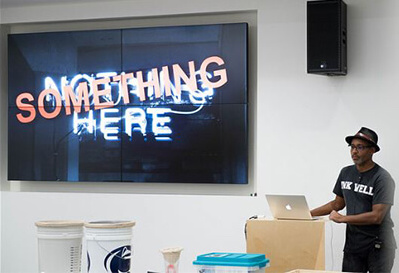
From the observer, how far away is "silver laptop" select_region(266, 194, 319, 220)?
5.57 metres

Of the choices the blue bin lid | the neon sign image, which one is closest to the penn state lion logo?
the blue bin lid

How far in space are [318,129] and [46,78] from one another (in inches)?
129

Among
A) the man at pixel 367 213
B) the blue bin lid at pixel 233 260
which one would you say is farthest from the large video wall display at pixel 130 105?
the blue bin lid at pixel 233 260

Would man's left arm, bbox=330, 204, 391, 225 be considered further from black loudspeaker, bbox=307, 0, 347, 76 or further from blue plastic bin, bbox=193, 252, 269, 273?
blue plastic bin, bbox=193, 252, 269, 273

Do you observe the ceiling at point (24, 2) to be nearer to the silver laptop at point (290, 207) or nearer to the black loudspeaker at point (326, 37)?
the black loudspeaker at point (326, 37)

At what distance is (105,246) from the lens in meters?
2.94

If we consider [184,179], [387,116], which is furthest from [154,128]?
[387,116]

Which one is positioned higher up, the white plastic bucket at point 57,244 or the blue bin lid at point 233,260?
the white plastic bucket at point 57,244

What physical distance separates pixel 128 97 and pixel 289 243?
319 cm

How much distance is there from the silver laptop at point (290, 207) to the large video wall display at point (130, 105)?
1.86 metres

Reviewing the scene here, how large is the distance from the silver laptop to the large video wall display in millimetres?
1856

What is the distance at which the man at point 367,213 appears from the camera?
19.2 feet

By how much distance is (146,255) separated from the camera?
7.83 meters

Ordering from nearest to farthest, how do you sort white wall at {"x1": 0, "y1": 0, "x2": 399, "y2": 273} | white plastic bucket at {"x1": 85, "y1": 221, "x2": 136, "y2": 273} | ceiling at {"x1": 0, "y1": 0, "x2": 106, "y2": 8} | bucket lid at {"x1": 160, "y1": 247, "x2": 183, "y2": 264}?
white plastic bucket at {"x1": 85, "y1": 221, "x2": 136, "y2": 273}
bucket lid at {"x1": 160, "y1": 247, "x2": 183, "y2": 264}
white wall at {"x1": 0, "y1": 0, "x2": 399, "y2": 273}
ceiling at {"x1": 0, "y1": 0, "x2": 106, "y2": 8}
